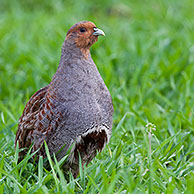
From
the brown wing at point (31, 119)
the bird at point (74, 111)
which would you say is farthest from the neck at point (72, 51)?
the brown wing at point (31, 119)

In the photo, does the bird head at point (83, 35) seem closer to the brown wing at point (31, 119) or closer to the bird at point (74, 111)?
the bird at point (74, 111)

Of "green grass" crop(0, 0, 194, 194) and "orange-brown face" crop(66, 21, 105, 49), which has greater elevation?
"orange-brown face" crop(66, 21, 105, 49)

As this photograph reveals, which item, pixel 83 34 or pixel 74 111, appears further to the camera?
pixel 83 34

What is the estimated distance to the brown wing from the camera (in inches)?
113

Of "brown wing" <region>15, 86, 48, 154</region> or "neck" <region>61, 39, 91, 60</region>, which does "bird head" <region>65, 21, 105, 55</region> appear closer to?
"neck" <region>61, 39, 91, 60</region>

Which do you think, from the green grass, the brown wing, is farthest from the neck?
the green grass

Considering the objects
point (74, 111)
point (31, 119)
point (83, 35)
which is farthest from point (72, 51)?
point (31, 119)

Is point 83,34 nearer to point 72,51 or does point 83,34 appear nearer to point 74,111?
point 72,51

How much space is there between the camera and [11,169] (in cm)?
286

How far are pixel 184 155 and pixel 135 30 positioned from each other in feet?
10.4

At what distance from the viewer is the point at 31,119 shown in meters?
2.95

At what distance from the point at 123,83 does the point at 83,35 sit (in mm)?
1506

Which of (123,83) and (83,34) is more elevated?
(83,34)

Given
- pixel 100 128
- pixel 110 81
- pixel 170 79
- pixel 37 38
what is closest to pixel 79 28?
pixel 100 128
